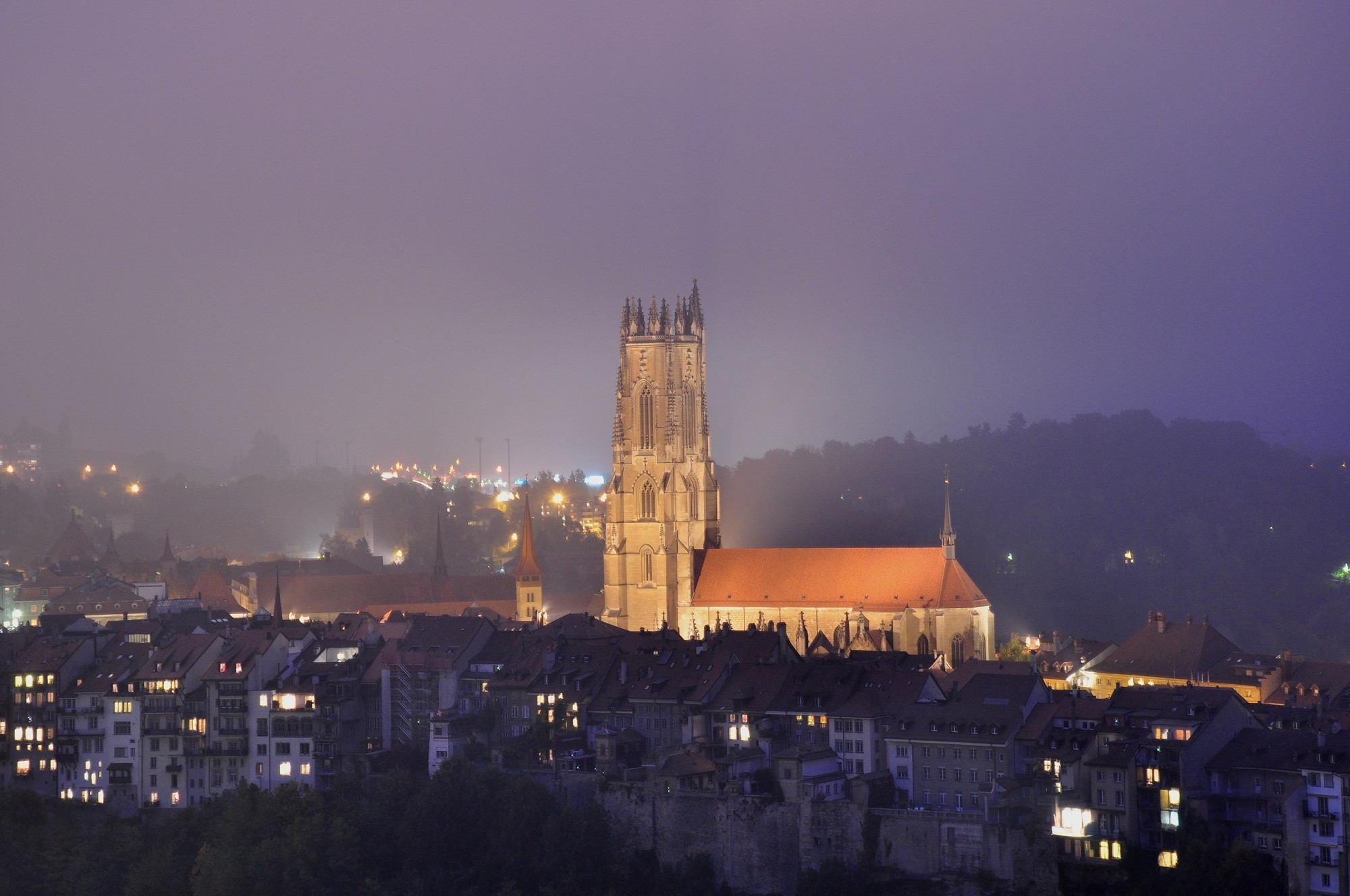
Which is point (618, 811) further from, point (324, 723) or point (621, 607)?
point (621, 607)

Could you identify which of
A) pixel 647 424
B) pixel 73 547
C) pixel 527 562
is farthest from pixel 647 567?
pixel 73 547

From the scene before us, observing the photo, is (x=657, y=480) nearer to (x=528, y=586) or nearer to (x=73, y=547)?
(x=528, y=586)

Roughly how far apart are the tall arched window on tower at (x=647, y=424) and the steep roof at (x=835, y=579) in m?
5.36

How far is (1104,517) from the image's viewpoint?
159m

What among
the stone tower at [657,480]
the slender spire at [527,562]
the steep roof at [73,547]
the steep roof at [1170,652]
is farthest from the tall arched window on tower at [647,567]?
the steep roof at [73,547]

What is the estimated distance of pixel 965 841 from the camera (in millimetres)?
54000

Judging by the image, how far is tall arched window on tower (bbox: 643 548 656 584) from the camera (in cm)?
9331

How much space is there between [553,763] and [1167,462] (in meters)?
126

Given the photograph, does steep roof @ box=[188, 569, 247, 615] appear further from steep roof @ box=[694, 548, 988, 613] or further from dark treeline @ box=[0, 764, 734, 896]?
dark treeline @ box=[0, 764, 734, 896]

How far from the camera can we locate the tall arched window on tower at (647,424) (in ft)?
308

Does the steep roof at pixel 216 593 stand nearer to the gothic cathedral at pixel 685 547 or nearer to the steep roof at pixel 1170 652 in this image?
the gothic cathedral at pixel 685 547

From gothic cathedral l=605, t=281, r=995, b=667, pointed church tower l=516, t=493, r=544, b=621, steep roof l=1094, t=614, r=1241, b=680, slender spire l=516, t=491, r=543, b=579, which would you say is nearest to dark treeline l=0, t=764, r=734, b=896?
steep roof l=1094, t=614, r=1241, b=680

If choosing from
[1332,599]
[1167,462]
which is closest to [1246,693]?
[1332,599]

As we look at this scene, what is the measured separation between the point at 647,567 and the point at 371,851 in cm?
3283
